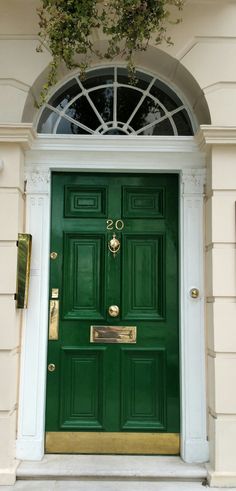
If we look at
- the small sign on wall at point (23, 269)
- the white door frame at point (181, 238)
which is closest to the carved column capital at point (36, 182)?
the white door frame at point (181, 238)

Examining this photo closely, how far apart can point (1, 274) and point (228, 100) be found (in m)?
2.33

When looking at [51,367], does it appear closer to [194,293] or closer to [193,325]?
[193,325]

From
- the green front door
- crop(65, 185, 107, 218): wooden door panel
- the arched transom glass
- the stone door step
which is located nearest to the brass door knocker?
the green front door

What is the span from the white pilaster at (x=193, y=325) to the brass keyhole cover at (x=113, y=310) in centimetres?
55

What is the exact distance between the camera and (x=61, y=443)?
3928mm

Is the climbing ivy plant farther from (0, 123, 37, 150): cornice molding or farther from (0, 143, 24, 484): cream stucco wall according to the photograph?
(0, 143, 24, 484): cream stucco wall

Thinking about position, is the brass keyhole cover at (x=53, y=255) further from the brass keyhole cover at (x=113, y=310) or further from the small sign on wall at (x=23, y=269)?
the brass keyhole cover at (x=113, y=310)

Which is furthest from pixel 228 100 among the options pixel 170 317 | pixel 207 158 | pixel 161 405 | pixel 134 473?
pixel 134 473

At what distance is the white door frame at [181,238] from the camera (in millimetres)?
3881

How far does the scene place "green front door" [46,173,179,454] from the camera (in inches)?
156

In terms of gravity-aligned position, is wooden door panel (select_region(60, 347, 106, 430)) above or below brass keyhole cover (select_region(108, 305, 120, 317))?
below

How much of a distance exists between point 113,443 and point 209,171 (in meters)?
2.41

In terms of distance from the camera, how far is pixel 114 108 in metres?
4.21

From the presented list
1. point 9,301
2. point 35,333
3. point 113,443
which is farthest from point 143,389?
point 9,301
